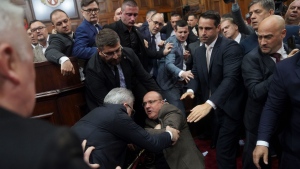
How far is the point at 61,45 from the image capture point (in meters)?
2.82

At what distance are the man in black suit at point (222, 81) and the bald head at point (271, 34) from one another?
1.15ft

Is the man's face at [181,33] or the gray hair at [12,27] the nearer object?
the gray hair at [12,27]

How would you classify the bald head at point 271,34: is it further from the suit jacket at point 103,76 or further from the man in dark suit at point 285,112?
the suit jacket at point 103,76

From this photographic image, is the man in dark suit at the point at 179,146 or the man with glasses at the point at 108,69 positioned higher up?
the man with glasses at the point at 108,69

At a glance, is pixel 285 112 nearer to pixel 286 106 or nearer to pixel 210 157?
pixel 286 106

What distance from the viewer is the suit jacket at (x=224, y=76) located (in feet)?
7.95

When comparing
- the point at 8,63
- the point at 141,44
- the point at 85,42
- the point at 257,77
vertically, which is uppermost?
the point at 8,63

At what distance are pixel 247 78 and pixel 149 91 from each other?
1.02 meters

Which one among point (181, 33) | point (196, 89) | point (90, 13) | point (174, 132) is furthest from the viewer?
point (181, 33)

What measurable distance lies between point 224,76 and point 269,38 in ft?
1.66

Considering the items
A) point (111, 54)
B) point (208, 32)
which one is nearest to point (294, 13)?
point (208, 32)

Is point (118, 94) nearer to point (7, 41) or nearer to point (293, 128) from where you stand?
point (293, 128)

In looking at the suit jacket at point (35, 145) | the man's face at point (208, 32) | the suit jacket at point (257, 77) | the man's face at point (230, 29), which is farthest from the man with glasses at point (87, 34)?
the suit jacket at point (35, 145)

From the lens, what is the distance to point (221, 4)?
820cm
